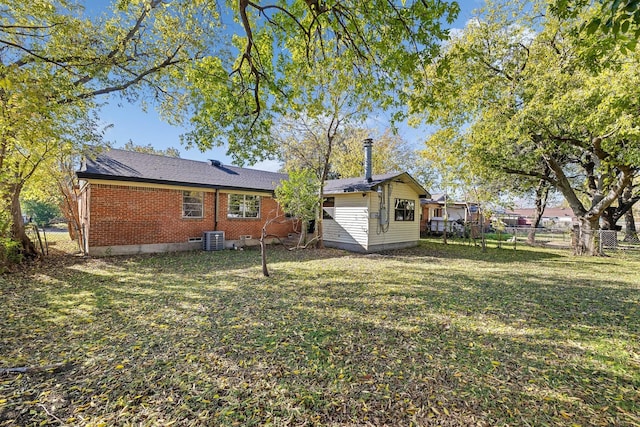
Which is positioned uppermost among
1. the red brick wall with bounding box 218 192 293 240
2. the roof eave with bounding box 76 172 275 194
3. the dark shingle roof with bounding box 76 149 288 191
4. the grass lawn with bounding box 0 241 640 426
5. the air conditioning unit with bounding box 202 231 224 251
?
the dark shingle roof with bounding box 76 149 288 191

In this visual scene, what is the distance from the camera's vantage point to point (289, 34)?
5.77 meters

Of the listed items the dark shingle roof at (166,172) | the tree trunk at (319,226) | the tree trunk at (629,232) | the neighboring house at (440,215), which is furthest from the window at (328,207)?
the tree trunk at (629,232)

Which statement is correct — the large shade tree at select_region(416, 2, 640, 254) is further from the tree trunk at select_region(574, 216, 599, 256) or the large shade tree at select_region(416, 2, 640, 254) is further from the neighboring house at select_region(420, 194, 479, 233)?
Result: the neighboring house at select_region(420, 194, 479, 233)

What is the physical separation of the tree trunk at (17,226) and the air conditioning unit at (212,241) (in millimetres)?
4839

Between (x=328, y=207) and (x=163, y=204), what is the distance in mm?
6972

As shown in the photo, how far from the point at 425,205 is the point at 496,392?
20.5 meters

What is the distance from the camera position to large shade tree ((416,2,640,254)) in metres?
8.51

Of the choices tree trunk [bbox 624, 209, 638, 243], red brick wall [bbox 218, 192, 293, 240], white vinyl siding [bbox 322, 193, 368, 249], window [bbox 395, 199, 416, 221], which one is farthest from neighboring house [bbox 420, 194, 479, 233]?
red brick wall [bbox 218, 192, 293, 240]

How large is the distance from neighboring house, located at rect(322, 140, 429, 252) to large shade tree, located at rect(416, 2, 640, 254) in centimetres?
337

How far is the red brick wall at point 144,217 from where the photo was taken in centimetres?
907

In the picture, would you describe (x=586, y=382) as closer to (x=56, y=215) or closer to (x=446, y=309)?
(x=446, y=309)

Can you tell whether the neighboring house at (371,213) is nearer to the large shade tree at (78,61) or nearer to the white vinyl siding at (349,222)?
the white vinyl siding at (349,222)

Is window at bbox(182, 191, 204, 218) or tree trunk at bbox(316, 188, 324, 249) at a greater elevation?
window at bbox(182, 191, 204, 218)

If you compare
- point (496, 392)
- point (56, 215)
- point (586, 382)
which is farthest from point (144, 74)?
point (56, 215)
